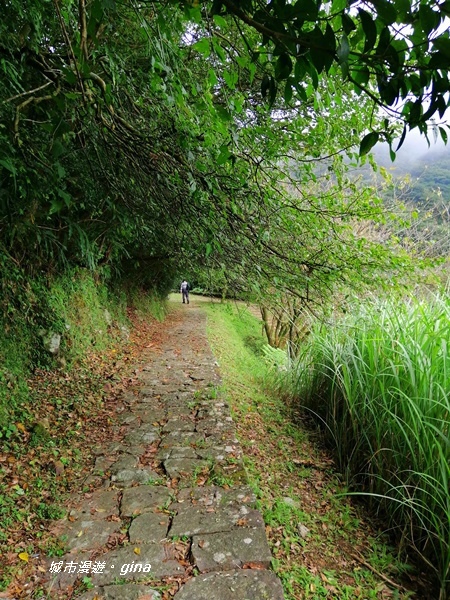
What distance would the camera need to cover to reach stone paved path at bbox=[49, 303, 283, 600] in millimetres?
1750

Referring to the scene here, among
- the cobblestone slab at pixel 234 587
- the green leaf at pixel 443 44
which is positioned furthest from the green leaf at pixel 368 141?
the cobblestone slab at pixel 234 587

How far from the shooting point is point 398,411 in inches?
102

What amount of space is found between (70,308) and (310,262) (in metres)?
3.58

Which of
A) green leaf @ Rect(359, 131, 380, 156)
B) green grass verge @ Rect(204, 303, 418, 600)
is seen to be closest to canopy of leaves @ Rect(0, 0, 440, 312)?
green leaf @ Rect(359, 131, 380, 156)

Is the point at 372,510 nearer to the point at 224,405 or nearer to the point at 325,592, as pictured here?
the point at 325,592

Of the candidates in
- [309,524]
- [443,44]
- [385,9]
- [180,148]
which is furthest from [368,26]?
[309,524]

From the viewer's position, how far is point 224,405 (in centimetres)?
410

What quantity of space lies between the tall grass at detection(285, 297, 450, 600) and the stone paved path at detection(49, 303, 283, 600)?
3.28ft

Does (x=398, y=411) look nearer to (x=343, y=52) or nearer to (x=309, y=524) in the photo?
(x=309, y=524)

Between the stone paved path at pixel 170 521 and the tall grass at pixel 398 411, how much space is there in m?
1.00

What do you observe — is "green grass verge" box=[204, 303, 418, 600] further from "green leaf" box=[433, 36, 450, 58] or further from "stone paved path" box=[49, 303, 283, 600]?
"green leaf" box=[433, 36, 450, 58]

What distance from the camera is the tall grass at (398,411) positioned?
6.99 feet

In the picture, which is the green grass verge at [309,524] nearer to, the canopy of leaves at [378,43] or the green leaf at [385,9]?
the canopy of leaves at [378,43]

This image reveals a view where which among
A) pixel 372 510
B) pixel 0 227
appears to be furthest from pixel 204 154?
pixel 372 510
